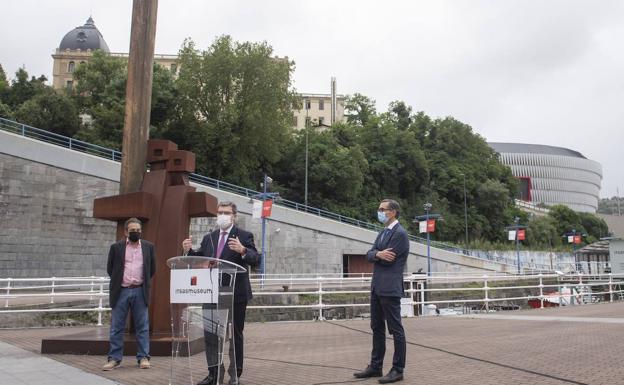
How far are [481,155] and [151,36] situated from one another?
75656 mm

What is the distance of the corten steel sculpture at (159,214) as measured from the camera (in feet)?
27.3

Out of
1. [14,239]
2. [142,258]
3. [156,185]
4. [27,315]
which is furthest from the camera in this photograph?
[14,239]

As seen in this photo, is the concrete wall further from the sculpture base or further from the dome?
the dome

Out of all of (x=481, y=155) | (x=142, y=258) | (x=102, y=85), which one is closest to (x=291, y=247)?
(x=102, y=85)

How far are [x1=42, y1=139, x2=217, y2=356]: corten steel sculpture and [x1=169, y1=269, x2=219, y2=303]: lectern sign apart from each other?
10.0 ft

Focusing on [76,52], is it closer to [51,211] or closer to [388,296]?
[51,211]

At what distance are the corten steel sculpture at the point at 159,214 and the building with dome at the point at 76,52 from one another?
82638mm

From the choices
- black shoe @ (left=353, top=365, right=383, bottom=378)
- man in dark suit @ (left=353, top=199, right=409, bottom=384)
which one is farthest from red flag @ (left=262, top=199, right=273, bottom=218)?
black shoe @ (left=353, top=365, right=383, bottom=378)

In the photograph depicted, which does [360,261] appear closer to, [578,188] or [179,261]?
[179,261]

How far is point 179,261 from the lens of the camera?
216 inches

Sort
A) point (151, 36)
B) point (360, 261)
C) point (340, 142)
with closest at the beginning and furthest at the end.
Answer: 1. point (151, 36)
2. point (360, 261)
3. point (340, 142)

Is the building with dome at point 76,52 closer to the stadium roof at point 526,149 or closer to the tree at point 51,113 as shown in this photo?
the tree at point 51,113

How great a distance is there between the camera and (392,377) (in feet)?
19.3

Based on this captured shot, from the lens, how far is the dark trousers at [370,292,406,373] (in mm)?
6035
